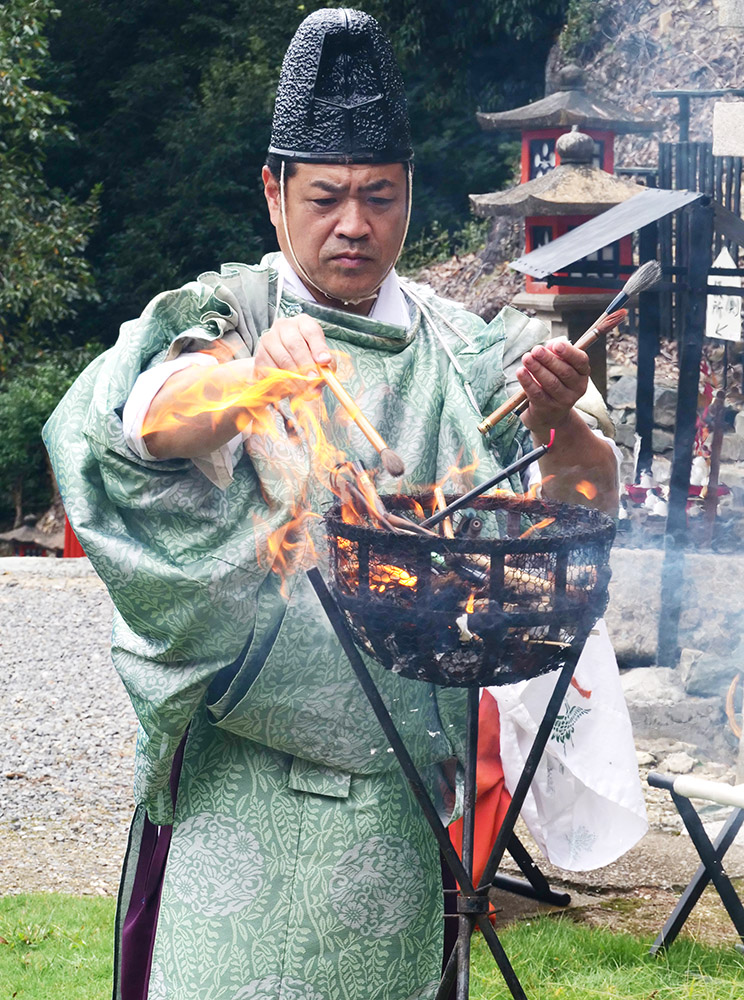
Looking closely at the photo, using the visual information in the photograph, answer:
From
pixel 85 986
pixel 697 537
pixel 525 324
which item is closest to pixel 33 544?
pixel 697 537

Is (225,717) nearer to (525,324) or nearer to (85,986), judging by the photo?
(525,324)

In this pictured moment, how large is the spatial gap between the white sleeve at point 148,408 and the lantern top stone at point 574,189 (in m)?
5.12

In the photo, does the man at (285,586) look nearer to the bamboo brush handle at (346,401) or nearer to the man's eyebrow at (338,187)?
the man's eyebrow at (338,187)

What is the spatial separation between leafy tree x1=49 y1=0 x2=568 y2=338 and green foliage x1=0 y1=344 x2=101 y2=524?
1.70 meters

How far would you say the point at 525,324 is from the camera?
241cm

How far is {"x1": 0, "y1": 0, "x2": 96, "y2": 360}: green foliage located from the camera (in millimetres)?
13117

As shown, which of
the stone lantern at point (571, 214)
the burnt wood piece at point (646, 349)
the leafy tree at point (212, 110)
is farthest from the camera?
the leafy tree at point (212, 110)

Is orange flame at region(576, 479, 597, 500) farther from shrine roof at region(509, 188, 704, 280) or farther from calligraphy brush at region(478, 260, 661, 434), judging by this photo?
shrine roof at region(509, 188, 704, 280)

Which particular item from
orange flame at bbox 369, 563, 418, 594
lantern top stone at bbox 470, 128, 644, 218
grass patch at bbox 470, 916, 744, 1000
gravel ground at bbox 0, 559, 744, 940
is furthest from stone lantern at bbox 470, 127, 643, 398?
orange flame at bbox 369, 563, 418, 594

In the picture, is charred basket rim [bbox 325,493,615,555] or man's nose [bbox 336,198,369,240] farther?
man's nose [bbox 336,198,369,240]

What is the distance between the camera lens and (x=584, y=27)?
14.9 meters

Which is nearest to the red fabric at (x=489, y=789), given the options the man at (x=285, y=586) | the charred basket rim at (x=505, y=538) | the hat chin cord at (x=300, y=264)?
the man at (x=285, y=586)

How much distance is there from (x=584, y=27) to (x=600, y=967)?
43.6 ft

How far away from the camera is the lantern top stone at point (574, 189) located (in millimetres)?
6863
